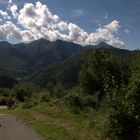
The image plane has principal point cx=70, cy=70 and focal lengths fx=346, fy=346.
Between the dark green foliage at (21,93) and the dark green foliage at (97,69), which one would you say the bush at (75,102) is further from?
the dark green foliage at (21,93)

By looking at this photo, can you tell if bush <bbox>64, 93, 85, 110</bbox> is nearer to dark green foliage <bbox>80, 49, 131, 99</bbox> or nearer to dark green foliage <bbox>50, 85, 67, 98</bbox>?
dark green foliage <bbox>80, 49, 131, 99</bbox>

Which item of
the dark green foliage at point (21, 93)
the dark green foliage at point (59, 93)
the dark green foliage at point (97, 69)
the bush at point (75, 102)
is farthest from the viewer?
the dark green foliage at point (59, 93)

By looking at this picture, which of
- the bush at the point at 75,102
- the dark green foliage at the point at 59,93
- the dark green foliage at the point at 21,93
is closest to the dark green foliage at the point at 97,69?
the dark green foliage at the point at 59,93

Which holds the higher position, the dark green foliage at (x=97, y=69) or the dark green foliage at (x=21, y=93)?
the dark green foliage at (x=97, y=69)

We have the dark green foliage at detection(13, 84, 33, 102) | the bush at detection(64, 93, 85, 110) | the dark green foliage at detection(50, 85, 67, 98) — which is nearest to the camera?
the bush at detection(64, 93, 85, 110)

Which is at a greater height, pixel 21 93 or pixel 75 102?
pixel 75 102

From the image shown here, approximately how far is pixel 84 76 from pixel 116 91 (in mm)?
46935

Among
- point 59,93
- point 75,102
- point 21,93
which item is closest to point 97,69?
point 59,93

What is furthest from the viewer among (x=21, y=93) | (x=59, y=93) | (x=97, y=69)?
(x=59, y=93)

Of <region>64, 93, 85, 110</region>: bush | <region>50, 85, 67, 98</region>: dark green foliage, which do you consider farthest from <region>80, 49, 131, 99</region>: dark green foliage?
<region>64, 93, 85, 110</region>: bush

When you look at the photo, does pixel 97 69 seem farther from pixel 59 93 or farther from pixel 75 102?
pixel 75 102

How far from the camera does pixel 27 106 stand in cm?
4359

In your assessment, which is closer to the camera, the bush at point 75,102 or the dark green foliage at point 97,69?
the bush at point 75,102

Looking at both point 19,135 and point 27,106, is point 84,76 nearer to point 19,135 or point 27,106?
point 27,106
